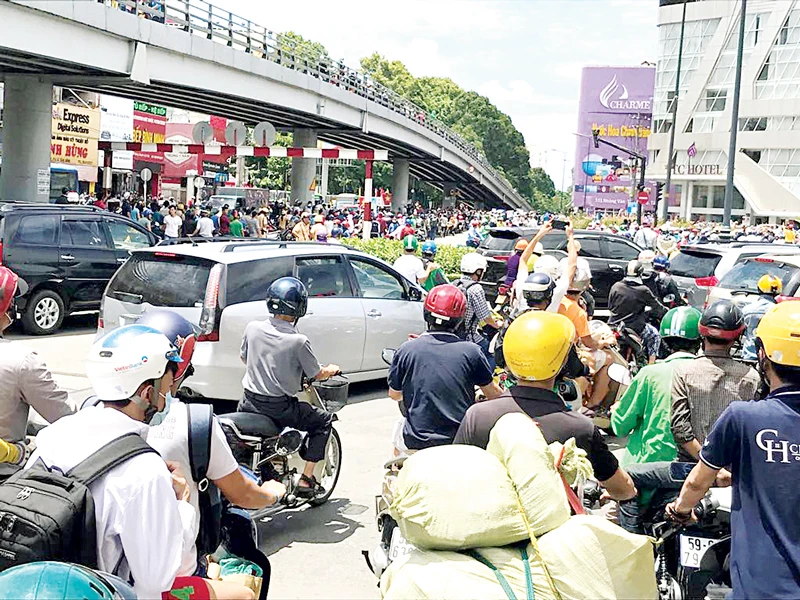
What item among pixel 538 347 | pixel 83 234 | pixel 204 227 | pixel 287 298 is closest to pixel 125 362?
pixel 538 347

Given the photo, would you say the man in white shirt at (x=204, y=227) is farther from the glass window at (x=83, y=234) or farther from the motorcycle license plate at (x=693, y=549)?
the motorcycle license plate at (x=693, y=549)

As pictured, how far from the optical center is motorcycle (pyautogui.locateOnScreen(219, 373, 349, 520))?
546cm

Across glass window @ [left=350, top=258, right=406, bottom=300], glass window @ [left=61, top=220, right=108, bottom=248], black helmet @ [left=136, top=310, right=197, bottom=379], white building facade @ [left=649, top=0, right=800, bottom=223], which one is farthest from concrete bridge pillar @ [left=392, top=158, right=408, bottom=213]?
black helmet @ [left=136, top=310, right=197, bottom=379]

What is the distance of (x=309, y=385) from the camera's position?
612 centimetres

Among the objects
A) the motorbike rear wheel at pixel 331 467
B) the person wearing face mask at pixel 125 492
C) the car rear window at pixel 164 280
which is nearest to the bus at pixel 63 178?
the car rear window at pixel 164 280

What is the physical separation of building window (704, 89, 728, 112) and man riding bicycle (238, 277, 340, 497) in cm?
7399

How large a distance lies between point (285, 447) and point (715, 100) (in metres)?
75.6

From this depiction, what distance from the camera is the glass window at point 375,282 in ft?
32.6

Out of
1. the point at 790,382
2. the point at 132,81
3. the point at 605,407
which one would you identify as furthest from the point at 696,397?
the point at 132,81

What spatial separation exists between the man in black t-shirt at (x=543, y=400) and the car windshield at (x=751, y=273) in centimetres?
855

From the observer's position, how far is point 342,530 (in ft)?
20.4

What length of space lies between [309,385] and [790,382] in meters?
3.58

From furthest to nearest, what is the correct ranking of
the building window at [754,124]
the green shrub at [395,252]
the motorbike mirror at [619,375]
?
the building window at [754,124], the green shrub at [395,252], the motorbike mirror at [619,375]

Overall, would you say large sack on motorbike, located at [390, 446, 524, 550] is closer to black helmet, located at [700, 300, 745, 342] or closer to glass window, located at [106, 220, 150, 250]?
black helmet, located at [700, 300, 745, 342]
